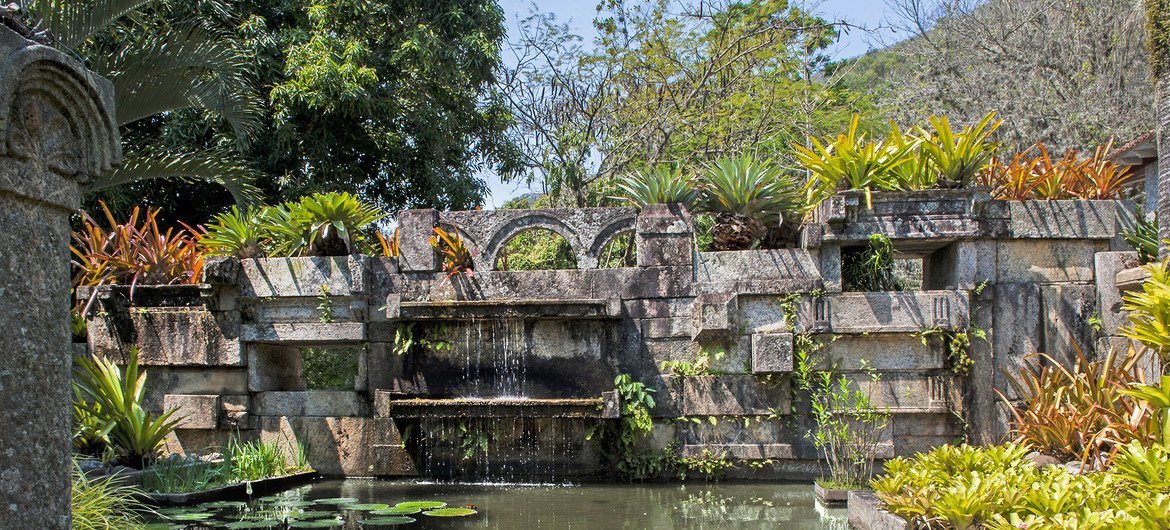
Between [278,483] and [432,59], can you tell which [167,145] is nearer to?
[432,59]

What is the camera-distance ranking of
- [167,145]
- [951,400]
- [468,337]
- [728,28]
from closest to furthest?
[951,400] < [468,337] < [167,145] < [728,28]

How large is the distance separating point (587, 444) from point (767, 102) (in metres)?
9.54

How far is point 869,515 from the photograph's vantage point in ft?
19.1

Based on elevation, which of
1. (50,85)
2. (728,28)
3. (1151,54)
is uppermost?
(728,28)

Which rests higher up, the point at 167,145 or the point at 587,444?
the point at 167,145

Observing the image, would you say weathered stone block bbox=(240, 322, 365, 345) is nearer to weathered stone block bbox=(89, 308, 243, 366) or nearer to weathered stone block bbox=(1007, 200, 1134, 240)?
weathered stone block bbox=(89, 308, 243, 366)

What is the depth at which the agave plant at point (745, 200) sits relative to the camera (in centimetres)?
885

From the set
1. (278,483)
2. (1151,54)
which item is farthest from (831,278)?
(278,483)

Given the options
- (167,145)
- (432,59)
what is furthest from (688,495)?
(167,145)

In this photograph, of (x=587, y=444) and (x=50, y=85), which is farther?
(x=587, y=444)

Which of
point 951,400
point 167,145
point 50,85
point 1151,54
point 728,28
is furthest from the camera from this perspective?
point 728,28

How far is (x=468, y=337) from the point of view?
917 cm

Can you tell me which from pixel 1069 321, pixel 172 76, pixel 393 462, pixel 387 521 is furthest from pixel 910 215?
pixel 172 76

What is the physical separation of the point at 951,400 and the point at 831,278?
1.55 m
